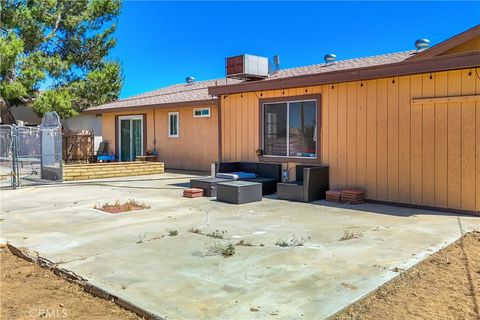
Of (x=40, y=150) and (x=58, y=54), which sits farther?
(x=58, y=54)

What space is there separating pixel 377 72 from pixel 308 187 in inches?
98.5

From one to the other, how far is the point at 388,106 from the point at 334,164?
1.64m

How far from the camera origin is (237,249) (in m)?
4.84

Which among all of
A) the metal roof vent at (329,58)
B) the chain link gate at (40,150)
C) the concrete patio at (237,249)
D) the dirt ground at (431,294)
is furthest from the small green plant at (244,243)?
the metal roof vent at (329,58)

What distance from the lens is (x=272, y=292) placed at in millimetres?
3529

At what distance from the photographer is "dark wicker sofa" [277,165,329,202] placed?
8.33 meters

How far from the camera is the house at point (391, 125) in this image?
693cm

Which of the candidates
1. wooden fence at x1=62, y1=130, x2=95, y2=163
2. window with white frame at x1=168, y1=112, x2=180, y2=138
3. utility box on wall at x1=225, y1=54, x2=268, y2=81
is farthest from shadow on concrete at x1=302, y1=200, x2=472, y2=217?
wooden fence at x1=62, y1=130, x2=95, y2=163

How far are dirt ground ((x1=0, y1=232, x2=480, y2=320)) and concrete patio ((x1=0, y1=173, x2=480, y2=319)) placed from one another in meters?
0.15

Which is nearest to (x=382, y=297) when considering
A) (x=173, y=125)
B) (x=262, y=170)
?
(x=262, y=170)

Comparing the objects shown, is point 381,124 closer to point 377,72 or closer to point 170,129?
point 377,72

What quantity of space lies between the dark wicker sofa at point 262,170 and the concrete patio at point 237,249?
0.92m

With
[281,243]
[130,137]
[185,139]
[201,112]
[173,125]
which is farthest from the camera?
[130,137]

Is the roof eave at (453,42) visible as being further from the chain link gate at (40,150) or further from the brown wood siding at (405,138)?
the chain link gate at (40,150)
